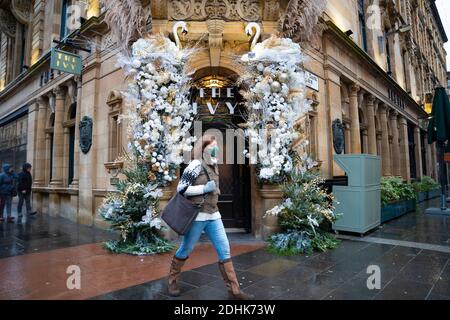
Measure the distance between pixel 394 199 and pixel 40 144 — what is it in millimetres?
14124

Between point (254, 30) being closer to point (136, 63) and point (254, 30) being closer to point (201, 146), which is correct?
point (136, 63)

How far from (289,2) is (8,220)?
419 inches

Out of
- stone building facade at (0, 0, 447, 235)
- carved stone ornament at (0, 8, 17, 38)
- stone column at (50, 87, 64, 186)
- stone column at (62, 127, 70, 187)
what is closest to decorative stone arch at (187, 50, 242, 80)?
stone building facade at (0, 0, 447, 235)

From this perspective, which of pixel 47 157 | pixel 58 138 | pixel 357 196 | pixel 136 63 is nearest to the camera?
pixel 136 63

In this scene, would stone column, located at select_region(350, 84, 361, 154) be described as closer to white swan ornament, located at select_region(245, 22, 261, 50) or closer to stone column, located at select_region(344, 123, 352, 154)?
stone column, located at select_region(344, 123, 352, 154)

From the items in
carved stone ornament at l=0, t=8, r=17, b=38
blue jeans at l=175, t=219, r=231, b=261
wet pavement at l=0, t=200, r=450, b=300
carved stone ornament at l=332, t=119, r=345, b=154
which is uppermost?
carved stone ornament at l=0, t=8, r=17, b=38

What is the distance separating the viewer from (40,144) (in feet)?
41.4

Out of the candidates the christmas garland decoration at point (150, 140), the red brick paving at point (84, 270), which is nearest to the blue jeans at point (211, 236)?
the red brick paving at point (84, 270)

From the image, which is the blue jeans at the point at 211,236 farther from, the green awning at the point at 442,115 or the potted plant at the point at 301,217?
the green awning at the point at 442,115

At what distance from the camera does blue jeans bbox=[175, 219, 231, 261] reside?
11.0 feet

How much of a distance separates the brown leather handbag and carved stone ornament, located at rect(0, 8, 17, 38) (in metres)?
19.2

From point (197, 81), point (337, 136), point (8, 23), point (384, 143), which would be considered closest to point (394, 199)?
point (337, 136)

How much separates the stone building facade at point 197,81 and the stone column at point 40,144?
0.04 meters

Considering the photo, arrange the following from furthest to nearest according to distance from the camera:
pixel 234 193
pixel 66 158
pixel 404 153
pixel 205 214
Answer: pixel 404 153, pixel 66 158, pixel 234 193, pixel 205 214
